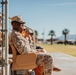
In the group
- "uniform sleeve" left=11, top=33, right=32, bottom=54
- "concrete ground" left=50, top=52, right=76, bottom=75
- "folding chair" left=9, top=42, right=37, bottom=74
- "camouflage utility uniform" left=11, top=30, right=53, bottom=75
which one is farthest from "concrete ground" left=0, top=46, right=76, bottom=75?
"uniform sleeve" left=11, top=33, right=32, bottom=54

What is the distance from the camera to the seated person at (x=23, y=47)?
5.83 meters

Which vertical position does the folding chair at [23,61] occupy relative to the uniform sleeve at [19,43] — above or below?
below

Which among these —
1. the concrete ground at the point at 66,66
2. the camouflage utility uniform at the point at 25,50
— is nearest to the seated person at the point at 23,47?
the camouflage utility uniform at the point at 25,50

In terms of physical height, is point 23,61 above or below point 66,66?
above

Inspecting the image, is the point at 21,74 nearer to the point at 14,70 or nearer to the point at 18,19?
the point at 14,70

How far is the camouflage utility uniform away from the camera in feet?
19.1

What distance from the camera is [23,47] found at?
5.84 m

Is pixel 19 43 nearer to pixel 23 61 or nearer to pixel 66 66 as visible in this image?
pixel 23 61

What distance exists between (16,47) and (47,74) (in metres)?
0.77

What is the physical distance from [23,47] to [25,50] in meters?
0.08

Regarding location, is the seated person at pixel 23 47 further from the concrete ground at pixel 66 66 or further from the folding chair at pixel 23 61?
the concrete ground at pixel 66 66

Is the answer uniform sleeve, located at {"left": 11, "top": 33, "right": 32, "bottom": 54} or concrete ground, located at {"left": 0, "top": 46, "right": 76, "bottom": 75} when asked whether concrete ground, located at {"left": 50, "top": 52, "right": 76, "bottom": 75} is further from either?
uniform sleeve, located at {"left": 11, "top": 33, "right": 32, "bottom": 54}

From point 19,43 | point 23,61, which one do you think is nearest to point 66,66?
point 23,61

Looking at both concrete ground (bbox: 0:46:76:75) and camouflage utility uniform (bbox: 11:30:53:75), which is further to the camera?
concrete ground (bbox: 0:46:76:75)
